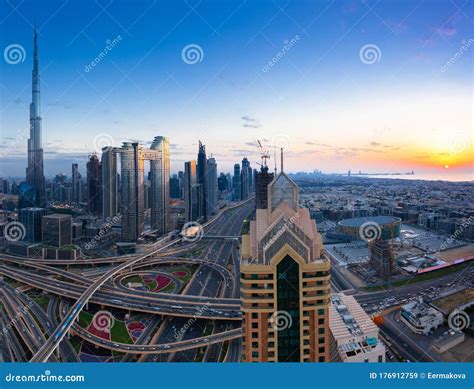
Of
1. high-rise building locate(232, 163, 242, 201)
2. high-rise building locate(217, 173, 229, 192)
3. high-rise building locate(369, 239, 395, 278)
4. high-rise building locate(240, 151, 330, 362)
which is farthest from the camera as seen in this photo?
high-rise building locate(217, 173, 229, 192)

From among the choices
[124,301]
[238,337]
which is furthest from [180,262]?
[238,337]

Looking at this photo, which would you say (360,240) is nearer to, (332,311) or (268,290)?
(332,311)

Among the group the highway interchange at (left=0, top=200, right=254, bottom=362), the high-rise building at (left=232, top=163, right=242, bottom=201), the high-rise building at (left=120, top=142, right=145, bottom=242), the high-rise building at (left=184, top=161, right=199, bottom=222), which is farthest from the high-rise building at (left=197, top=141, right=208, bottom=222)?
the high-rise building at (left=232, top=163, right=242, bottom=201)

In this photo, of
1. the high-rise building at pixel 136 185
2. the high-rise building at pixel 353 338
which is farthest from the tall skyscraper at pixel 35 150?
the high-rise building at pixel 353 338

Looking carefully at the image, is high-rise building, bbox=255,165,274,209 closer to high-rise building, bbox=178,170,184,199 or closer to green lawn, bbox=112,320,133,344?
green lawn, bbox=112,320,133,344

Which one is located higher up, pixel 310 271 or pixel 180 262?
pixel 310 271
